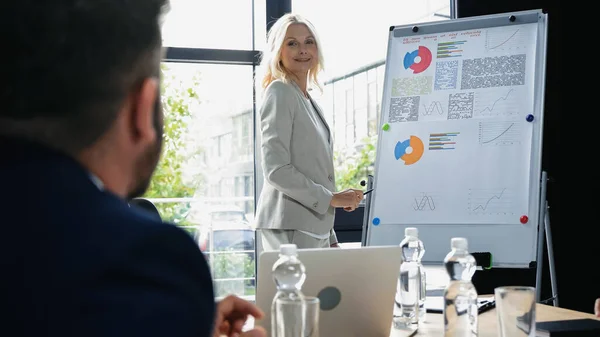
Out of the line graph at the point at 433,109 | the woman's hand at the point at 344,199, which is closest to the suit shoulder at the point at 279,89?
the woman's hand at the point at 344,199

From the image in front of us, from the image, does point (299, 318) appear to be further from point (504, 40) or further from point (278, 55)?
point (504, 40)

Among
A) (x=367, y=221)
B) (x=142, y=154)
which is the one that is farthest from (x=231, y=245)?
(x=142, y=154)

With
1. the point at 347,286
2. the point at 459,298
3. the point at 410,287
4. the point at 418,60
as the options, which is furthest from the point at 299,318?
the point at 418,60

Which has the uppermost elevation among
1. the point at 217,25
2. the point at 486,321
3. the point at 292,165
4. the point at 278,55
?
the point at 217,25

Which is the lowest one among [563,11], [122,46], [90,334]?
[90,334]

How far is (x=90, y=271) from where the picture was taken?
16.1 inches

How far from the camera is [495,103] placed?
2.93m

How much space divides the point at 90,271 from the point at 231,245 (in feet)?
10.8

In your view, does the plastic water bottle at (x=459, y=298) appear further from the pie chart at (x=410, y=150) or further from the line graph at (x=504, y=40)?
the line graph at (x=504, y=40)

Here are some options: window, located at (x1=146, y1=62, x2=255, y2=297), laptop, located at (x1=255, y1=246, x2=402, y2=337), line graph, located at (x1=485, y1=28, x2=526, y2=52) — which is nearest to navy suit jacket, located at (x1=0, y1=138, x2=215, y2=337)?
laptop, located at (x1=255, y1=246, x2=402, y2=337)

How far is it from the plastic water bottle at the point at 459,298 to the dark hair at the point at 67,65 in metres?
0.96

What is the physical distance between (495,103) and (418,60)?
1.42 ft

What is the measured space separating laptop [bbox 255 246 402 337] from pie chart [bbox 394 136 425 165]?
166 centimetres

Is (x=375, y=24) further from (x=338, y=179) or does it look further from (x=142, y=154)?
(x=142, y=154)
